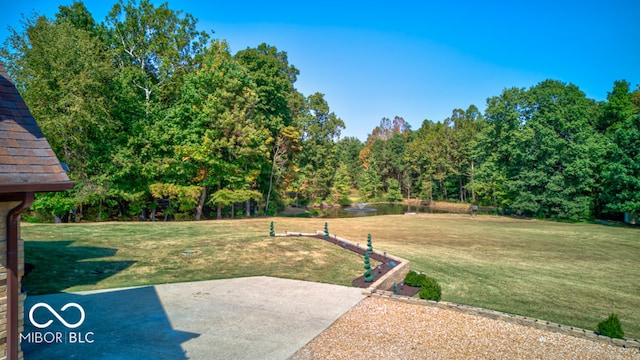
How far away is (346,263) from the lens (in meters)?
14.6

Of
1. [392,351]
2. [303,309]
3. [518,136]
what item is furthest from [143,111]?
[518,136]

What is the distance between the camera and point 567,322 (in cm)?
977

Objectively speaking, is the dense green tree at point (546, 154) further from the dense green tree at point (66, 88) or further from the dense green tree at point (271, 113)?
the dense green tree at point (66, 88)

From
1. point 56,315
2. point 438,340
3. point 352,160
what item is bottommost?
point 438,340

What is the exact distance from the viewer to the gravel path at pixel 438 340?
6.94m

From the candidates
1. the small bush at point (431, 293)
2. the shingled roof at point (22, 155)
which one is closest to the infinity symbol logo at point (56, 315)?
the shingled roof at point (22, 155)

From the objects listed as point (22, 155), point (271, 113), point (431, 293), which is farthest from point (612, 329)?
point (271, 113)

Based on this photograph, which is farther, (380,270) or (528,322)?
(380,270)

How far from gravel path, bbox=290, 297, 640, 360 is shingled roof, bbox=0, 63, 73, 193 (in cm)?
485

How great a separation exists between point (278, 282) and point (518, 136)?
40.2 metres

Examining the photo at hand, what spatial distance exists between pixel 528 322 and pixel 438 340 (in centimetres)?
261

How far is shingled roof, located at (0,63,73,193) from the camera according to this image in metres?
4.29

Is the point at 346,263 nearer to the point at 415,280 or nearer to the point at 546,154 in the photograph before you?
the point at 415,280

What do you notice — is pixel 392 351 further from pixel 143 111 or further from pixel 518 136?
pixel 518 136
